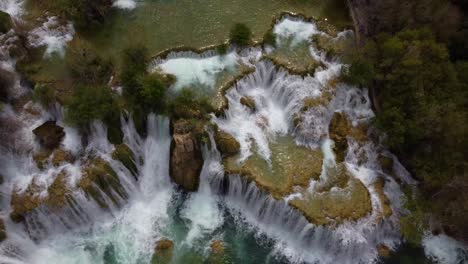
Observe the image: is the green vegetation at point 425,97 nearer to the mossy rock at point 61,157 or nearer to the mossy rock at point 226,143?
the mossy rock at point 226,143

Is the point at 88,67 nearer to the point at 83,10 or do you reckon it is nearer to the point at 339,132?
the point at 83,10

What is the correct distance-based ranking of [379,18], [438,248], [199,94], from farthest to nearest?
[379,18], [199,94], [438,248]

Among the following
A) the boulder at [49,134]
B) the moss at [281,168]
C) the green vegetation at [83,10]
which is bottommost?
the boulder at [49,134]

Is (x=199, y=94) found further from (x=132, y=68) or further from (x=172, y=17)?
(x=172, y=17)

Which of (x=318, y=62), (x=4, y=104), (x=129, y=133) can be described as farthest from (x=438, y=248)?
(x=4, y=104)

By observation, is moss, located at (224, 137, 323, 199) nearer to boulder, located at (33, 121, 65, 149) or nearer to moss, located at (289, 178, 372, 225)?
moss, located at (289, 178, 372, 225)

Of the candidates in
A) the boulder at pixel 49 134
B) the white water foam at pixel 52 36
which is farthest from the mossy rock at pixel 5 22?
the boulder at pixel 49 134

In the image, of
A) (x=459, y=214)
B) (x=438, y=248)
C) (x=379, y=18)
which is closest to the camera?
(x=459, y=214)

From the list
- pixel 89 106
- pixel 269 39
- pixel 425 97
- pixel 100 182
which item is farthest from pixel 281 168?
pixel 89 106
